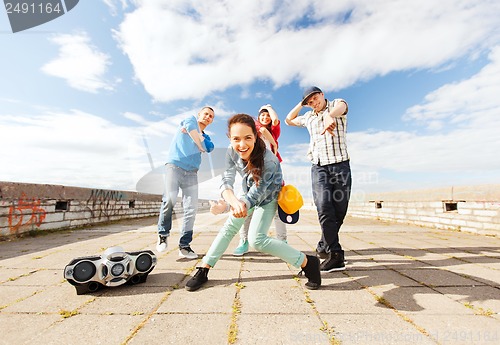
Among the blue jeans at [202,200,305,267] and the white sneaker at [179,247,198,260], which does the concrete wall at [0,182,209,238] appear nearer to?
the white sneaker at [179,247,198,260]

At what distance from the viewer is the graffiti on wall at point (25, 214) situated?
15.6 feet

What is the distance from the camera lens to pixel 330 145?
2.74 metres

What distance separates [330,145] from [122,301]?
225 centimetres

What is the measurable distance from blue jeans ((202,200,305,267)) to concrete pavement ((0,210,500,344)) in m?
0.23

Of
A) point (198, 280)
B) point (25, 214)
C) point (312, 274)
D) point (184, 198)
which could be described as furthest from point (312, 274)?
point (25, 214)

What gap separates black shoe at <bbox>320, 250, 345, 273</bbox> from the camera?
254 cm

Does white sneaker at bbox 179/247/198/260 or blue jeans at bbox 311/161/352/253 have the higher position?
blue jeans at bbox 311/161/352/253

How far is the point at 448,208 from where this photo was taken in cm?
620

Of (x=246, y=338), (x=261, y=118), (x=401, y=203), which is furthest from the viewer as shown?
(x=401, y=203)

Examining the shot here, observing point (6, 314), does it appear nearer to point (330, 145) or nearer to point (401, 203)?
point (330, 145)

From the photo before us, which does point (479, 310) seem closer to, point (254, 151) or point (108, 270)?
point (254, 151)

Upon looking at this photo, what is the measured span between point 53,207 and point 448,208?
29.0 ft

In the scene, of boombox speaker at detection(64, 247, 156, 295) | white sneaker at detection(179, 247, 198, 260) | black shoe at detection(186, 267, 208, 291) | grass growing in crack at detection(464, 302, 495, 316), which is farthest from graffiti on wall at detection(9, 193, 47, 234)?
grass growing in crack at detection(464, 302, 495, 316)

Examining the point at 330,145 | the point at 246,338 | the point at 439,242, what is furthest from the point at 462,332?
the point at 439,242
